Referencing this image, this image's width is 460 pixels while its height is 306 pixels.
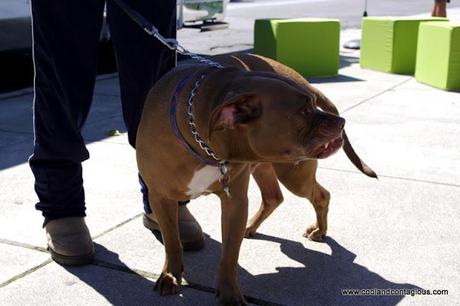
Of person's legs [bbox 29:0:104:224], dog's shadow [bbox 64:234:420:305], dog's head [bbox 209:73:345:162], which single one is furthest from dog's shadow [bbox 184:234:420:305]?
dog's head [bbox 209:73:345:162]

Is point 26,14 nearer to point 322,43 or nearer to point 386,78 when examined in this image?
point 322,43

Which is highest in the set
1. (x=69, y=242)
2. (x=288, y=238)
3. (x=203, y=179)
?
(x=203, y=179)

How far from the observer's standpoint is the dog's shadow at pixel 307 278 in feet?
9.24

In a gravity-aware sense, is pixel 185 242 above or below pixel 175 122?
below

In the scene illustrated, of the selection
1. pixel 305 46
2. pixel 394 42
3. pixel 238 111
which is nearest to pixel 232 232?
pixel 238 111

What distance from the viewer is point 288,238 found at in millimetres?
3459

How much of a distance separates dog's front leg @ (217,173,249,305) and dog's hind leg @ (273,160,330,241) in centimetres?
39

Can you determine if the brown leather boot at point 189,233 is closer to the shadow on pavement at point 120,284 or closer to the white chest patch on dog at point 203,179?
the shadow on pavement at point 120,284

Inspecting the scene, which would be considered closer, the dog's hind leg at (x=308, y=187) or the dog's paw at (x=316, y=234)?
the dog's hind leg at (x=308, y=187)

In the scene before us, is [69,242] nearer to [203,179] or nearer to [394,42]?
[203,179]

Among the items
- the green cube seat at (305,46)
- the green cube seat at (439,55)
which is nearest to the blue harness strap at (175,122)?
the green cube seat at (439,55)

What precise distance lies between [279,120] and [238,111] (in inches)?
5.5

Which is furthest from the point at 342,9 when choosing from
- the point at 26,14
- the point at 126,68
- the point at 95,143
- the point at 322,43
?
the point at 126,68

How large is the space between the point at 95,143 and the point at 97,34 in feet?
7.13
